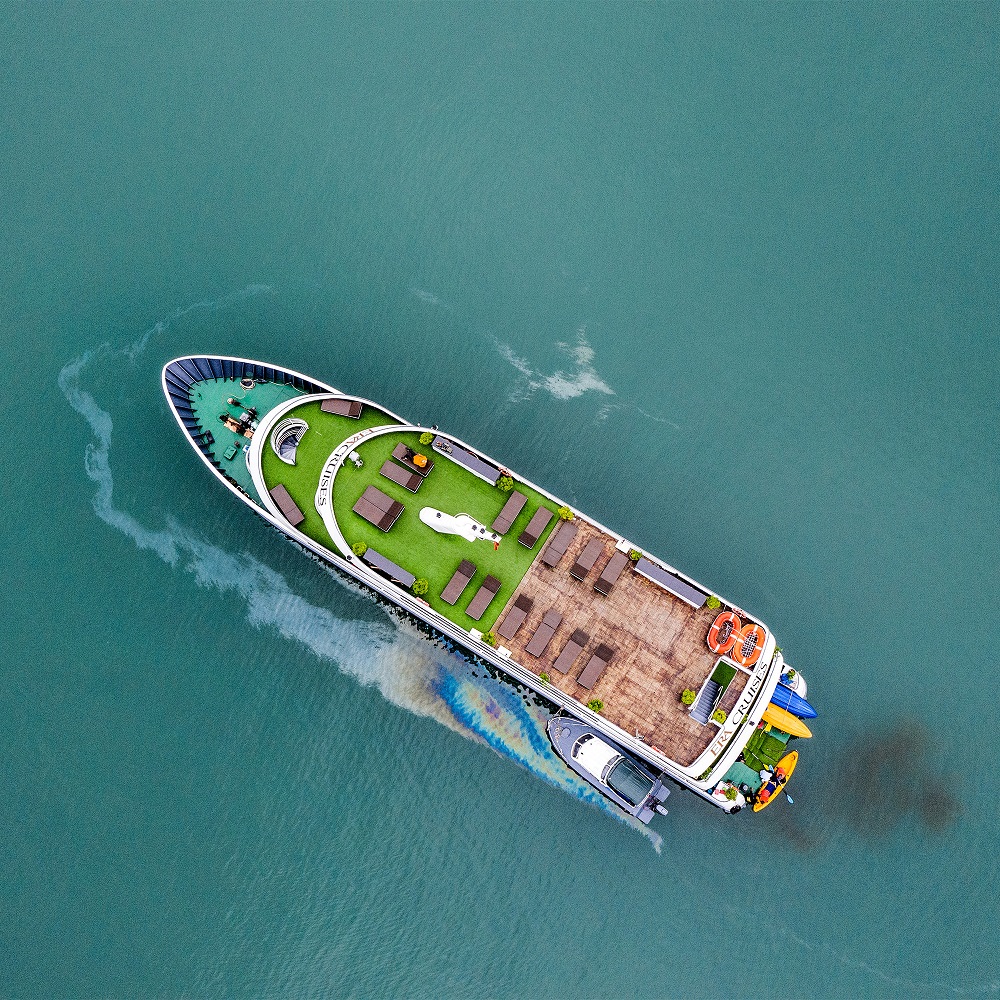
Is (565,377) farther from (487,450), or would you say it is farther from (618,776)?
(618,776)

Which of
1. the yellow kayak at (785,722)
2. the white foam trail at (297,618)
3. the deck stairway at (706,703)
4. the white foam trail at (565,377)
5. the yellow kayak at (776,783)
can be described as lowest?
the white foam trail at (297,618)

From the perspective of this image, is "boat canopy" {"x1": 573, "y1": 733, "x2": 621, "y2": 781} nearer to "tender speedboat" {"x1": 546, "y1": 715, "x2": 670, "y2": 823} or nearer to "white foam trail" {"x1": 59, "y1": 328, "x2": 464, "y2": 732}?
"tender speedboat" {"x1": 546, "y1": 715, "x2": 670, "y2": 823}

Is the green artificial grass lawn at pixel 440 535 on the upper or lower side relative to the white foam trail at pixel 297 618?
upper

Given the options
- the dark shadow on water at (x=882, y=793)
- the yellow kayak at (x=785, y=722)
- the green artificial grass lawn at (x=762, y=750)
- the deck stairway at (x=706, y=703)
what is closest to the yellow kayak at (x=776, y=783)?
the green artificial grass lawn at (x=762, y=750)

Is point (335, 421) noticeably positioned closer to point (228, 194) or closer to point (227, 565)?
A: point (227, 565)

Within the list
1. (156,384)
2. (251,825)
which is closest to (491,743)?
(251,825)

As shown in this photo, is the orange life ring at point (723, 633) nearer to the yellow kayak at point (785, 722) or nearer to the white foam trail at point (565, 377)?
the yellow kayak at point (785, 722)

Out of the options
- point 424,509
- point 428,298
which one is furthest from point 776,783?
point 428,298
